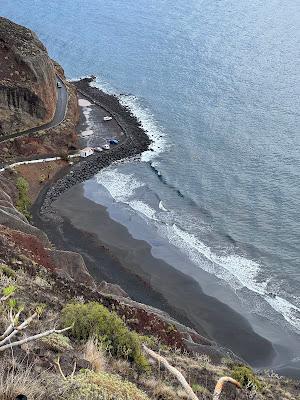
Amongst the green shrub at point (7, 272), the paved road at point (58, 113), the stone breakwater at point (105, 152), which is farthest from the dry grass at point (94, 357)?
the paved road at point (58, 113)

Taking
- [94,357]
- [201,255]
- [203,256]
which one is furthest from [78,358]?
[201,255]

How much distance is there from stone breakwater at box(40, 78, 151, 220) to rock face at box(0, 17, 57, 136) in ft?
29.5

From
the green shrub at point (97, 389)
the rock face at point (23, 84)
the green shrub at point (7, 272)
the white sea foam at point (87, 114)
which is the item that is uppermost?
the green shrub at point (97, 389)

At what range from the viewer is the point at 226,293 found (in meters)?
42.5

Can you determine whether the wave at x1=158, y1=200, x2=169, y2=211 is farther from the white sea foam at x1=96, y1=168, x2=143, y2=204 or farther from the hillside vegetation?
the hillside vegetation

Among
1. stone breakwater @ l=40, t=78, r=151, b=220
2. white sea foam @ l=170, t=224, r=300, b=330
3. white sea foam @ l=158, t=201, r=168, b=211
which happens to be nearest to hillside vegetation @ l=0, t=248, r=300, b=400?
white sea foam @ l=170, t=224, r=300, b=330

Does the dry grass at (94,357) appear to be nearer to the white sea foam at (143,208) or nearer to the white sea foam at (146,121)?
the white sea foam at (143,208)

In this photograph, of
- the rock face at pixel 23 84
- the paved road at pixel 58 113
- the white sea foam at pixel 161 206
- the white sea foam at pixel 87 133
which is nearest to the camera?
the white sea foam at pixel 161 206

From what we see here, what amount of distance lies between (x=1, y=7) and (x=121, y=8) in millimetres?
34313

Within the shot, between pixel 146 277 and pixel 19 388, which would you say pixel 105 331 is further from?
pixel 146 277

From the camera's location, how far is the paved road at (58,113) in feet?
211

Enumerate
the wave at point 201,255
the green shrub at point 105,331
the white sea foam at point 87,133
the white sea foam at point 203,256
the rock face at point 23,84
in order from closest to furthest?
the green shrub at point 105,331
the wave at point 201,255
the white sea foam at point 203,256
the rock face at point 23,84
the white sea foam at point 87,133

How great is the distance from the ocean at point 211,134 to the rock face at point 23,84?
10.1 meters

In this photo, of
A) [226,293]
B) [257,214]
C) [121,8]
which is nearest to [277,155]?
[257,214]
